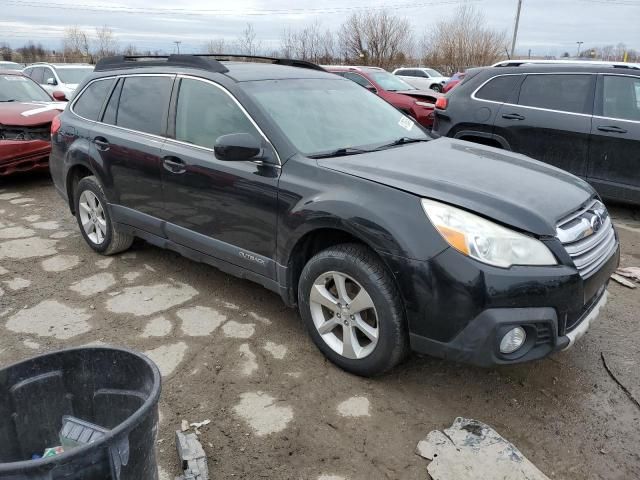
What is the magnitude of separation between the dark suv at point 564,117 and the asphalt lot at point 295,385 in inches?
81.7

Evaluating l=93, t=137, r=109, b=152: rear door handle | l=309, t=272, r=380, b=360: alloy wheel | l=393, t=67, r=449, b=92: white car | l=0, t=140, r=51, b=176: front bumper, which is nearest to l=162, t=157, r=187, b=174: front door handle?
l=93, t=137, r=109, b=152: rear door handle

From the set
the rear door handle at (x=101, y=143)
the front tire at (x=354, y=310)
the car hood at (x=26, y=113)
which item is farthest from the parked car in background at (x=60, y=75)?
the front tire at (x=354, y=310)

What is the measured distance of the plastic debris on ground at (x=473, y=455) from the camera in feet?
7.80

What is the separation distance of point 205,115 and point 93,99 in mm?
1664

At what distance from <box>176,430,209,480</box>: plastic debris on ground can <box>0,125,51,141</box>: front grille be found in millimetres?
6320

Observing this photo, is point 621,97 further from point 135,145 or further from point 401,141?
point 135,145

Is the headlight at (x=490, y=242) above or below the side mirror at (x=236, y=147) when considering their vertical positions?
below

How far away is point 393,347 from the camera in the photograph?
9.16 feet

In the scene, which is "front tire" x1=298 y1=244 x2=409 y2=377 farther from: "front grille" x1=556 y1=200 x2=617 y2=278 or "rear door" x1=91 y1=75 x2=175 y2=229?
"rear door" x1=91 y1=75 x2=175 y2=229

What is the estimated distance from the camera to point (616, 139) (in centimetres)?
574

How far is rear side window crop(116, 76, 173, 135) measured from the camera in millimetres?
4035

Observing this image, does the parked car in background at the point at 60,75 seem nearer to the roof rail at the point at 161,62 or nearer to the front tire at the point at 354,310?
the roof rail at the point at 161,62

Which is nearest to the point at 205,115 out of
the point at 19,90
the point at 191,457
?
the point at 191,457

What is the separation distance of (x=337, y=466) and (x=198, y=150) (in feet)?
7.31
